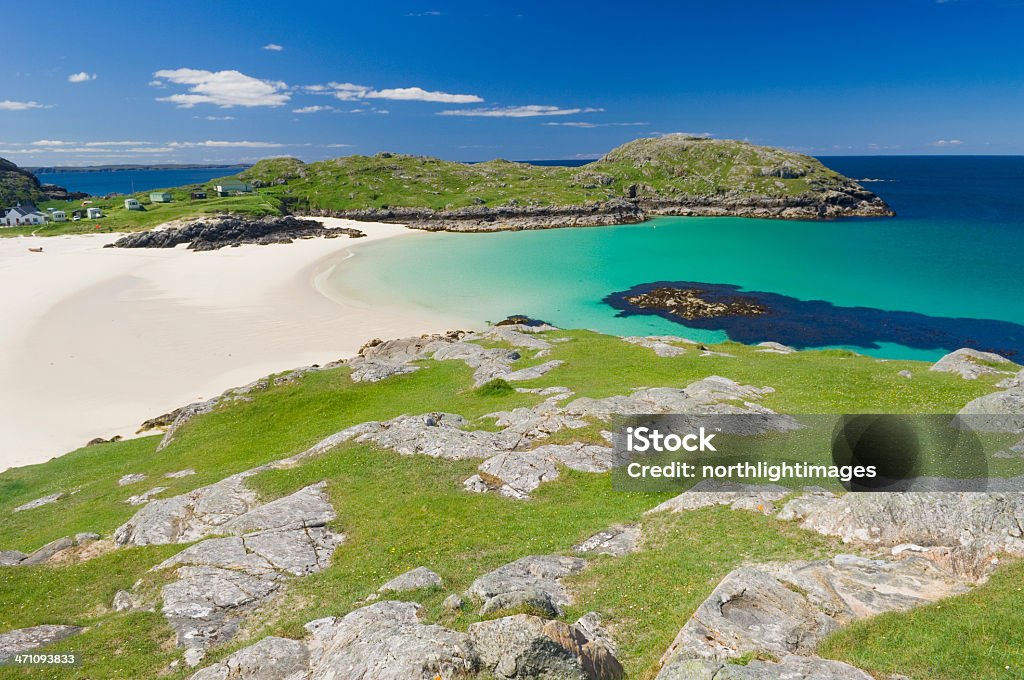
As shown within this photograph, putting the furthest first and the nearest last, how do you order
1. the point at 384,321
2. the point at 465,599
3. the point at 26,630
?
the point at 384,321, the point at 26,630, the point at 465,599

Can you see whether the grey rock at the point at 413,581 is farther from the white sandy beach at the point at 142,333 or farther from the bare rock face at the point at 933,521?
the white sandy beach at the point at 142,333

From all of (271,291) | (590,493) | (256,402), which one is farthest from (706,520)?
(271,291)

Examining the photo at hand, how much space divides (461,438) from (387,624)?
16.9 metres

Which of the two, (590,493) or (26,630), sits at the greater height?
(590,493)

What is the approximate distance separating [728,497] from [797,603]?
849cm

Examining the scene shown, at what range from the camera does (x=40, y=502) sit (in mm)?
36000

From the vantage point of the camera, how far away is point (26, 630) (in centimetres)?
1908

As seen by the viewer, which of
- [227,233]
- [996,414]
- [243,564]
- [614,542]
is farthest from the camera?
[227,233]

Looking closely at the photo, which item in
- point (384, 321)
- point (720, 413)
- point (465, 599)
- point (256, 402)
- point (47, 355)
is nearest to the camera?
point (465, 599)

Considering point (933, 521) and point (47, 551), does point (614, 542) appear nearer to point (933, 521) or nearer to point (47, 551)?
point (933, 521)

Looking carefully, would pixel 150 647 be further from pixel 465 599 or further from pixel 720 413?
pixel 720 413

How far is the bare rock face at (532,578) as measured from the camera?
56.7 ft

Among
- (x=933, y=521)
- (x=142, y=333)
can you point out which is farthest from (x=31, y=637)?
(x=142, y=333)
